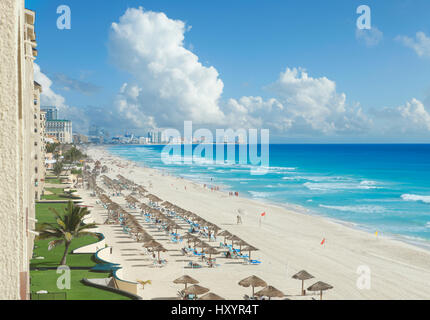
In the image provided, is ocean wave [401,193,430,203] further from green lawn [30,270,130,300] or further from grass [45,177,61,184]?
grass [45,177,61,184]

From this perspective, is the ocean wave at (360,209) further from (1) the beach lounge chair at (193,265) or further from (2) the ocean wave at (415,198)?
(1) the beach lounge chair at (193,265)

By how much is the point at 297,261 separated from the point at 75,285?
44.0 feet

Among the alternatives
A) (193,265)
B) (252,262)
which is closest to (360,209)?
(252,262)

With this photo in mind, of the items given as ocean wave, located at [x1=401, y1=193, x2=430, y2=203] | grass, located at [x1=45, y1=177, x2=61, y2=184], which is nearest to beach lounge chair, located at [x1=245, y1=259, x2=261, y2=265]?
ocean wave, located at [x1=401, y1=193, x2=430, y2=203]

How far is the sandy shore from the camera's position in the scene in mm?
18125

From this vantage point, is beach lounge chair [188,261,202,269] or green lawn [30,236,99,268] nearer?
green lawn [30,236,99,268]

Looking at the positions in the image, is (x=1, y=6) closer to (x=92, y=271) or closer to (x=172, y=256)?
(x=92, y=271)

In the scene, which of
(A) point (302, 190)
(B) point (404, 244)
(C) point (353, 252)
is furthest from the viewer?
(A) point (302, 190)

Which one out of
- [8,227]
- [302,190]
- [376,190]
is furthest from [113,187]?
[8,227]

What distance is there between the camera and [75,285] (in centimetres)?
1512

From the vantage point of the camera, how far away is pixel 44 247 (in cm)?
2147

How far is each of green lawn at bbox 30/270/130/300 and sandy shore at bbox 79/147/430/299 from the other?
7.76ft

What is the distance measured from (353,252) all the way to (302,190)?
35.0m

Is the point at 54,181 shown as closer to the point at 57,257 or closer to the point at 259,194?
the point at 259,194
